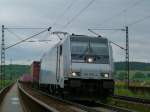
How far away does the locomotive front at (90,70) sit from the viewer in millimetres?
23625

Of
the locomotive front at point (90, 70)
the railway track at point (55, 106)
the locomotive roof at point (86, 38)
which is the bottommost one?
the railway track at point (55, 106)

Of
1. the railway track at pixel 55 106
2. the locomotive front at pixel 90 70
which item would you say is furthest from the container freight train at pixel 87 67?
the railway track at pixel 55 106

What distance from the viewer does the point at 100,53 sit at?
24.5m

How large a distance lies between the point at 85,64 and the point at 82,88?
118 centimetres

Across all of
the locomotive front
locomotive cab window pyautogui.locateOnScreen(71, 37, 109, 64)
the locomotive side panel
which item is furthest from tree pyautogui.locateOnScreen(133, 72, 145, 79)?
the locomotive front

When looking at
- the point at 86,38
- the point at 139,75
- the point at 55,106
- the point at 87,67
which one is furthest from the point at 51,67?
the point at 139,75

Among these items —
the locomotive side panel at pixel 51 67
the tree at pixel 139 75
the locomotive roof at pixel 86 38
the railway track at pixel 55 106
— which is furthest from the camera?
the tree at pixel 139 75

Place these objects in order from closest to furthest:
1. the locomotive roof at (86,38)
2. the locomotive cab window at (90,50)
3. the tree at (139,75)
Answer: the locomotive cab window at (90,50) < the locomotive roof at (86,38) < the tree at (139,75)

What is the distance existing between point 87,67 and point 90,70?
218 mm

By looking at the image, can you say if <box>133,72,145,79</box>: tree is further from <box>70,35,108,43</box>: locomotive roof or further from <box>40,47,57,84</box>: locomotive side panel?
<box>70,35,108,43</box>: locomotive roof

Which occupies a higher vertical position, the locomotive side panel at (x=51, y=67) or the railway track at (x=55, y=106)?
the locomotive side panel at (x=51, y=67)

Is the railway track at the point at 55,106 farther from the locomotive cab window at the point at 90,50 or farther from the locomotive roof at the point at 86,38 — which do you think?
the locomotive roof at the point at 86,38

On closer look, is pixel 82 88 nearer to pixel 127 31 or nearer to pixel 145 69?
pixel 127 31

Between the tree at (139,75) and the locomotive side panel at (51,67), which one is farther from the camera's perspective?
the tree at (139,75)
